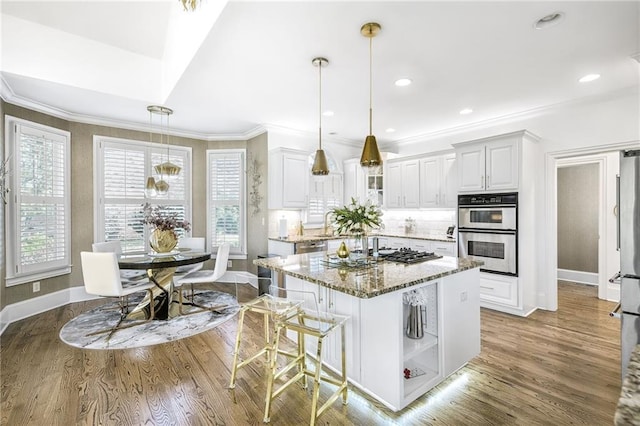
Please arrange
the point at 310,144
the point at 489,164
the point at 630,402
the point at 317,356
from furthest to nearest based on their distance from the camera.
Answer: the point at 310,144 < the point at 489,164 < the point at 317,356 < the point at 630,402

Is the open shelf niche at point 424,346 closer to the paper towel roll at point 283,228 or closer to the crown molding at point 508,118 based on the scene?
the paper towel roll at point 283,228

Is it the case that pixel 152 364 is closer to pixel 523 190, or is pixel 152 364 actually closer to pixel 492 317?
pixel 492 317

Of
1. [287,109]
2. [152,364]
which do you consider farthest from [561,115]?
[152,364]

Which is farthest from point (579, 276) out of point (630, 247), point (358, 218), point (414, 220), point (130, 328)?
point (130, 328)

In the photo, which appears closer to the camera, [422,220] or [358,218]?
[358,218]

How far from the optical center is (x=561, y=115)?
4.05 m

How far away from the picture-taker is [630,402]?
2.33ft

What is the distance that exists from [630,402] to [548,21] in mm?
2660

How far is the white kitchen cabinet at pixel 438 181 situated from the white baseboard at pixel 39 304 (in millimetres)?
5822

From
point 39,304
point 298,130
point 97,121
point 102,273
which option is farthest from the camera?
point 298,130

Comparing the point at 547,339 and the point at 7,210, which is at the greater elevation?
the point at 7,210

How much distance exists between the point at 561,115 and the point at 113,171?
6.78 m

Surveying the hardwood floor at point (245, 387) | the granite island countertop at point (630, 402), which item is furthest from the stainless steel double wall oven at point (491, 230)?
the granite island countertop at point (630, 402)

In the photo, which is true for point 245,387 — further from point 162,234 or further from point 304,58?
point 304,58
